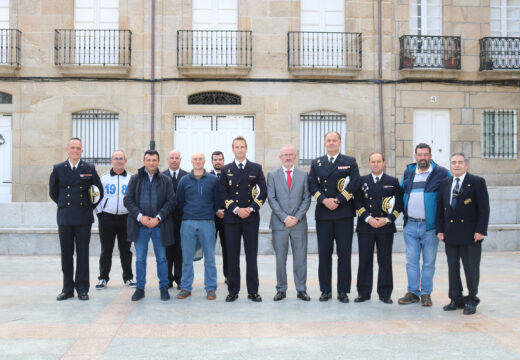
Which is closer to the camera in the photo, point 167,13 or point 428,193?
point 428,193

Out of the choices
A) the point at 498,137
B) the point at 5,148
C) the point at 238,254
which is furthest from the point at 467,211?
the point at 5,148

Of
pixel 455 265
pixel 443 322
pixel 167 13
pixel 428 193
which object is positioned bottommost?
pixel 443 322

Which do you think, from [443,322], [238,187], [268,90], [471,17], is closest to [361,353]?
[443,322]

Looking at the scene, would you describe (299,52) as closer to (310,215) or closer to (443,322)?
(310,215)

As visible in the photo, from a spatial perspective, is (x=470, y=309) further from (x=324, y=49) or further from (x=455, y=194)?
(x=324, y=49)

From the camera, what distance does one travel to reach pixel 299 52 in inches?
680

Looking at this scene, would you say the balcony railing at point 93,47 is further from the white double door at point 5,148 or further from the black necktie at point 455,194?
the black necktie at point 455,194

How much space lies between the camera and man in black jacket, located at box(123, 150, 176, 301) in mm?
7336

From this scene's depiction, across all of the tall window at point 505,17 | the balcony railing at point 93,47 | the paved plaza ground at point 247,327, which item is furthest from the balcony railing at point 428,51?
the paved plaza ground at point 247,327

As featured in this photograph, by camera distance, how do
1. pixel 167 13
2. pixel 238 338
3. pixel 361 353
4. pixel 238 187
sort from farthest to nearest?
pixel 167 13, pixel 238 187, pixel 238 338, pixel 361 353

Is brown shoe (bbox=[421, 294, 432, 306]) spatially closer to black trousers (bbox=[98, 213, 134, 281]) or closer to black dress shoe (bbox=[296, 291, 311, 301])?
black dress shoe (bbox=[296, 291, 311, 301])

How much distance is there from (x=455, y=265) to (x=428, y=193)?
35.5 inches

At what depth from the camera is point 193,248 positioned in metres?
7.55

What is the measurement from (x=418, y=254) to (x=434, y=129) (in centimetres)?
1154
